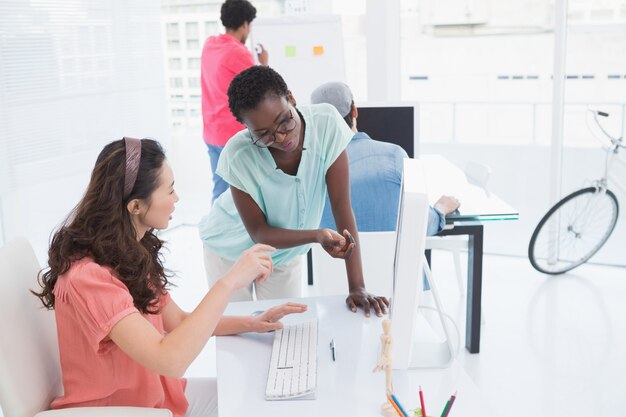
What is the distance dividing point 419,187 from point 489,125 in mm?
3581

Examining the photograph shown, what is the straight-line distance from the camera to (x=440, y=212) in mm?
2658

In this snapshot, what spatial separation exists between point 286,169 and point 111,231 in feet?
2.10

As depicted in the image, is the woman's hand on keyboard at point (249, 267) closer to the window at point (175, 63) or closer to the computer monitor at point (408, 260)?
the computer monitor at point (408, 260)

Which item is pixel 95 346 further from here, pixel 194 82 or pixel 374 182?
pixel 194 82

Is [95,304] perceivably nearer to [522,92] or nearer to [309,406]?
[309,406]

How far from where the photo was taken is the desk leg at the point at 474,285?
9.52ft

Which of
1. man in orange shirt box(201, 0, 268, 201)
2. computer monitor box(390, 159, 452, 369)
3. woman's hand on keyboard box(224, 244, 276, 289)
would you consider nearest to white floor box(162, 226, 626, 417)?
woman's hand on keyboard box(224, 244, 276, 289)

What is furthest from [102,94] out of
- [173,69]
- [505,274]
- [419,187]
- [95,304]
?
[419,187]

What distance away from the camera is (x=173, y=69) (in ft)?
16.3

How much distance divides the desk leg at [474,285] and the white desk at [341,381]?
1.27 m

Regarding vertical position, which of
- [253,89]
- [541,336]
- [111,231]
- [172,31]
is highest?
[172,31]

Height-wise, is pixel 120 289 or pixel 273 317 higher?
pixel 120 289

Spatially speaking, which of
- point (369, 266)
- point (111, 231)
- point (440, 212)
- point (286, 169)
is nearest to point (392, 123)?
point (440, 212)

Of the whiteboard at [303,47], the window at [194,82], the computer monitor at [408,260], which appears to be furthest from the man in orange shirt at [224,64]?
the computer monitor at [408,260]
